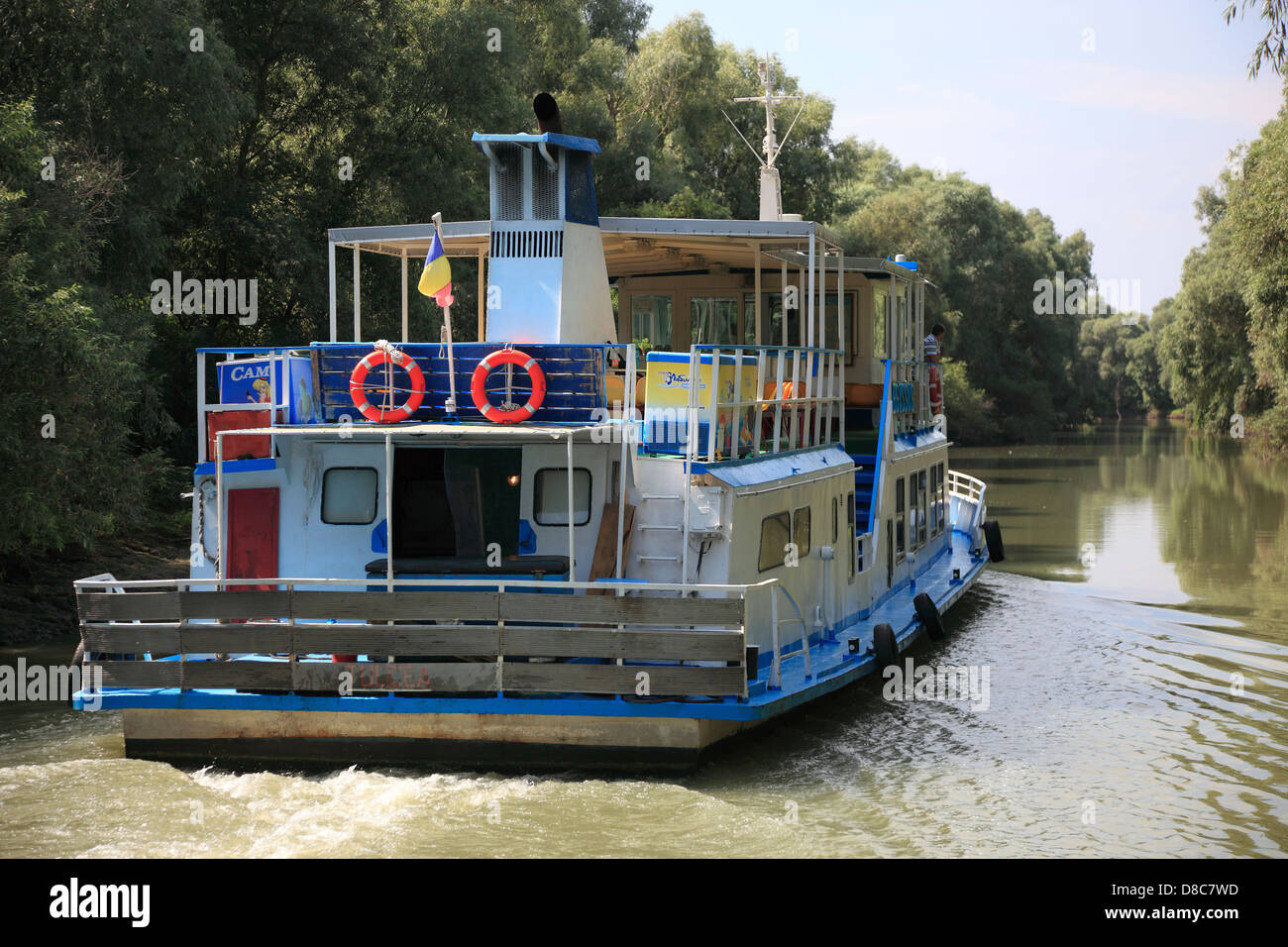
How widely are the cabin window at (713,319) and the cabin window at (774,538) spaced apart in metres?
6.46

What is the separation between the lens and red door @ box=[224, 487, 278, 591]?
1297cm

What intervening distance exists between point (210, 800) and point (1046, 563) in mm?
20675

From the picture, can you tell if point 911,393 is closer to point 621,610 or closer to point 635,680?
point 621,610

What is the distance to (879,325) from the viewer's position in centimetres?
2031

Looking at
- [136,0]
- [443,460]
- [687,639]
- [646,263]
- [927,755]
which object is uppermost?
[136,0]

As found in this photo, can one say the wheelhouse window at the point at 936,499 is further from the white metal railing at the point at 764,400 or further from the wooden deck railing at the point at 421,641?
the wooden deck railing at the point at 421,641

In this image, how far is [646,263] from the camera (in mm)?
18984

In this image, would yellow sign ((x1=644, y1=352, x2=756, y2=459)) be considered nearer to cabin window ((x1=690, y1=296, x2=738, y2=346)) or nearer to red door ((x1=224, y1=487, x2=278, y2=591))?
red door ((x1=224, y1=487, x2=278, y2=591))

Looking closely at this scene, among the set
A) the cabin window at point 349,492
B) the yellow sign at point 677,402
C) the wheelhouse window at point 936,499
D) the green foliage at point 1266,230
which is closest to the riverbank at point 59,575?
the cabin window at point 349,492

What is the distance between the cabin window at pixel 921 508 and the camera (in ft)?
69.6

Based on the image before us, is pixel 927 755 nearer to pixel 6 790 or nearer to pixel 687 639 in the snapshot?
pixel 687 639
